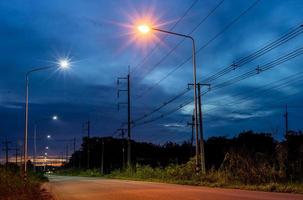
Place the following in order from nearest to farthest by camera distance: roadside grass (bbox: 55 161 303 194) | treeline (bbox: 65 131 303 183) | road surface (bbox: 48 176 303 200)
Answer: road surface (bbox: 48 176 303 200)
roadside grass (bbox: 55 161 303 194)
treeline (bbox: 65 131 303 183)

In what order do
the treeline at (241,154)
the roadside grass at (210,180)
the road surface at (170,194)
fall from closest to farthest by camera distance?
the road surface at (170,194), the roadside grass at (210,180), the treeline at (241,154)

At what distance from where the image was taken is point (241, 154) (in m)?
34.9

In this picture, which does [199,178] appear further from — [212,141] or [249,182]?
[212,141]

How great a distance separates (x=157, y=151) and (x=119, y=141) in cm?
1117

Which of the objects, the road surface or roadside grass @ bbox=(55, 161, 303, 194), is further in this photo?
roadside grass @ bbox=(55, 161, 303, 194)

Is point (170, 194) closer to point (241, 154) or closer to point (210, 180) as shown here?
point (210, 180)

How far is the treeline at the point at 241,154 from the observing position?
31.1 metres

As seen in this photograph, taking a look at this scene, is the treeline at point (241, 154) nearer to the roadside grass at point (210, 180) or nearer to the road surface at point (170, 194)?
the roadside grass at point (210, 180)

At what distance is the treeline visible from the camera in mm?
31062

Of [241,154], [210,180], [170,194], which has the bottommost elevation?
[210,180]

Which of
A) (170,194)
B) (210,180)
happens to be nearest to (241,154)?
(210,180)

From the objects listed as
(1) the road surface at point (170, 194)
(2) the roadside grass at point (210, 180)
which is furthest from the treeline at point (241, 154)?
(1) the road surface at point (170, 194)

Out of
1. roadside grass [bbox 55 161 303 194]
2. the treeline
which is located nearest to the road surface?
roadside grass [bbox 55 161 303 194]

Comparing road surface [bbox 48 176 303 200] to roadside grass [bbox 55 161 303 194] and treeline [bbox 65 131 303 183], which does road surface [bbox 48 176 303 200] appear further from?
treeline [bbox 65 131 303 183]
